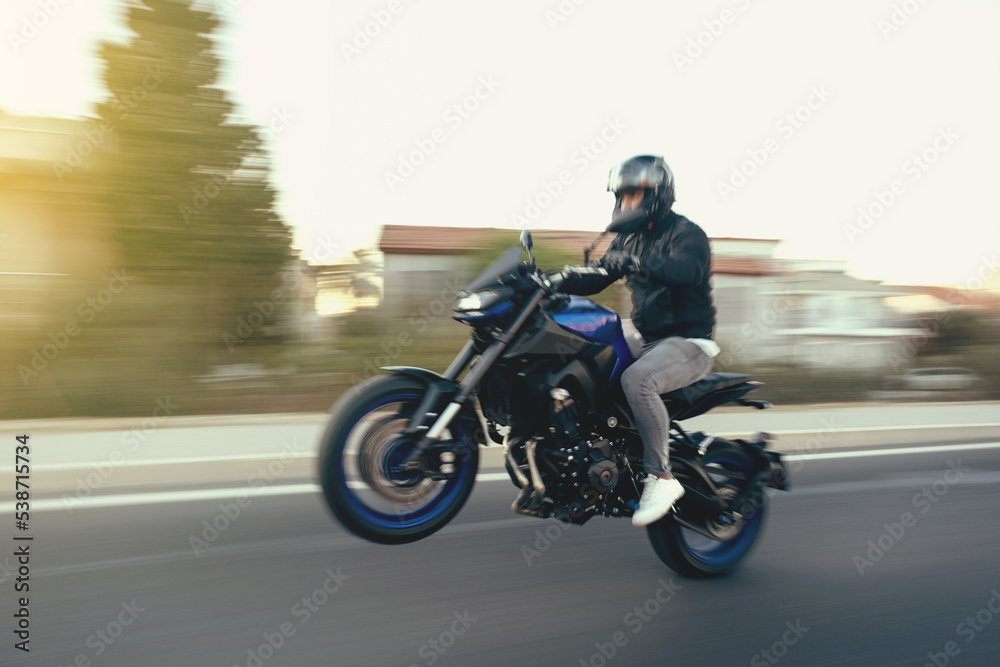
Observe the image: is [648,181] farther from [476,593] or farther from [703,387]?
[476,593]

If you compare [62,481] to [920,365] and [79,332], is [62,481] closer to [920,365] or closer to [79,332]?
[79,332]

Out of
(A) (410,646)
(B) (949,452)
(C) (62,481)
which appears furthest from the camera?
(B) (949,452)

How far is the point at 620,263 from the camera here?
3482 mm

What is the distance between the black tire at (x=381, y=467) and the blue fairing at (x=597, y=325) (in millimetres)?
658

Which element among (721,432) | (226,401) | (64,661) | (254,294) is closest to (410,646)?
(64,661)

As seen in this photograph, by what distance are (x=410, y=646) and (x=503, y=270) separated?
159 centimetres

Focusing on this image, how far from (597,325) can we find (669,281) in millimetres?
379

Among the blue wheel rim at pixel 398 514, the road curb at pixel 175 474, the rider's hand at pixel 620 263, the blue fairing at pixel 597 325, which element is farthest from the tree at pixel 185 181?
the rider's hand at pixel 620 263

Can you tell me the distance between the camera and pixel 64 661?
108 inches

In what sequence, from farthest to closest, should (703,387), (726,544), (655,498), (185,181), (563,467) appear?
(185,181)
(726,544)
(703,387)
(655,498)
(563,467)

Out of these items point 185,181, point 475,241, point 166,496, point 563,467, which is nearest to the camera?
point 563,467

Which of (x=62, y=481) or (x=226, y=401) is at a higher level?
(x=62, y=481)

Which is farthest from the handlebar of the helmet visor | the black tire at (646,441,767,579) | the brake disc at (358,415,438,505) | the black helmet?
the black tire at (646,441,767,579)

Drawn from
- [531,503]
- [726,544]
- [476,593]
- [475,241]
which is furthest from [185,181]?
[726,544]
